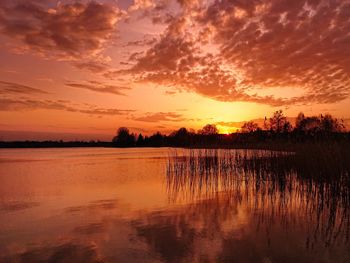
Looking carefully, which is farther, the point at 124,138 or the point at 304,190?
the point at 124,138

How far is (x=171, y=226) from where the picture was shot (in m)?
6.78

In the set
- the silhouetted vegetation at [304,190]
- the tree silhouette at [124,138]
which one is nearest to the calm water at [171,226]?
the silhouetted vegetation at [304,190]

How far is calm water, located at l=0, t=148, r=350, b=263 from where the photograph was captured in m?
5.06

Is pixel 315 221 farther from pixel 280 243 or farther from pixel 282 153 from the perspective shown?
pixel 282 153

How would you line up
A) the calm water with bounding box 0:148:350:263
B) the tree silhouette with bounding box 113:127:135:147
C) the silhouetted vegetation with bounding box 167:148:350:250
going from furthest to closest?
the tree silhouette with bounding box 113:127:135:147, the silhouetted vegetation with bounding box 167:148:350:250, the calm water with bounding box 0:148:350:263

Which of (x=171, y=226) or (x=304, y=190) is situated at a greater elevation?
(x=304, y=190)

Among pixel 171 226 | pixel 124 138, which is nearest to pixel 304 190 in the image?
pixel 171 226

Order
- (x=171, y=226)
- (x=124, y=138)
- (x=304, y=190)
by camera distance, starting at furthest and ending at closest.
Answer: (x=124, y=138) → (x=304, y=190) → (x=171, y=226)

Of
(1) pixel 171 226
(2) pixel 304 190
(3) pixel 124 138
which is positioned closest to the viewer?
(1) pixel 171 226

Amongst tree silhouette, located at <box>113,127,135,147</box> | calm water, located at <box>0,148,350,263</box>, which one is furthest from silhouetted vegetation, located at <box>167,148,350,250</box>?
tree silhouette, located at <box>113,127,135,147</box>

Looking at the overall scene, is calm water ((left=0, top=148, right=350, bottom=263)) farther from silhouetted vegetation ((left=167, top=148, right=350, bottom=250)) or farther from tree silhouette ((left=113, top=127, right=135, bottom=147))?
tree silhouette ((left=113, top=127, right=135, bottom=147))

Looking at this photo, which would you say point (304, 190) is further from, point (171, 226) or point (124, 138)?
point (124, 138)

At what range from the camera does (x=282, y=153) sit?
1327 cm


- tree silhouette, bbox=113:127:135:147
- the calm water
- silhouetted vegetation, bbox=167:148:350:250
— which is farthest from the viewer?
tree silhouette, bbox=113:127:135:147
